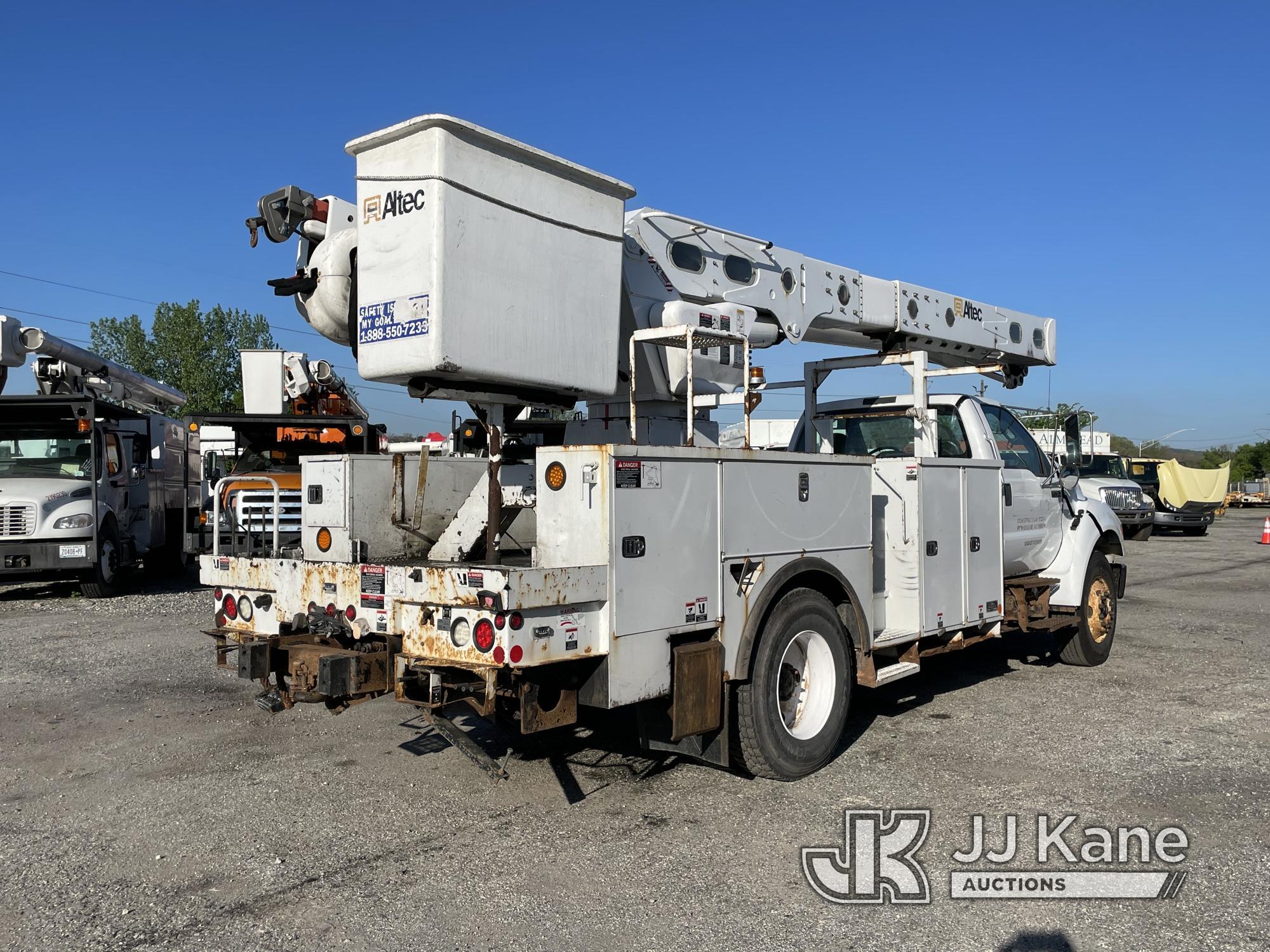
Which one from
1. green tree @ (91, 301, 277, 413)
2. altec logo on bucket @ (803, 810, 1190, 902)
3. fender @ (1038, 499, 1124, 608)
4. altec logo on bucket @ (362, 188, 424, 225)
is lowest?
altec logo on bucket @ (803, 810, 1190, 902)

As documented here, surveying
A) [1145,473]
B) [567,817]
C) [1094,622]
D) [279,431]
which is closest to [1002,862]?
[567,817]

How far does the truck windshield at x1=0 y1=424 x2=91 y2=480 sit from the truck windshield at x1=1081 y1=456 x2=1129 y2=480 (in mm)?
24996

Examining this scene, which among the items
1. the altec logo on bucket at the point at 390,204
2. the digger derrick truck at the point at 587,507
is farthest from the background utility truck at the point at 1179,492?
the altec logo on bucket at the point at 390,204

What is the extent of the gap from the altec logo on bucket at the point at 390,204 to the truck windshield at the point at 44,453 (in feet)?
36.6

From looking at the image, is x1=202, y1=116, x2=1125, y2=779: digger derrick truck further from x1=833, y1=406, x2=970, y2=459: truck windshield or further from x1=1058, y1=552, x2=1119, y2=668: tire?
x1=1058, y1=552, x2=1119, y2=668: tire

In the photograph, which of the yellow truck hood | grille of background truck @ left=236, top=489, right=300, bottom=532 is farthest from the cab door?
the yellow truck hood

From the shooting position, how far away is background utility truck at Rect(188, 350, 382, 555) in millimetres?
11352

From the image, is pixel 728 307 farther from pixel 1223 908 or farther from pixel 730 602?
pixel 1223 908

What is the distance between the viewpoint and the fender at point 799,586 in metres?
5.02

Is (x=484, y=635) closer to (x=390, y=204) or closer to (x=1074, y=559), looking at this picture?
(x=390, y=204)

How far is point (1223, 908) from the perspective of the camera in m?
3.91

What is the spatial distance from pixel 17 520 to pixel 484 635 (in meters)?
11.4

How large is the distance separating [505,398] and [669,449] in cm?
110

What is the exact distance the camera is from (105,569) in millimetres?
13891
